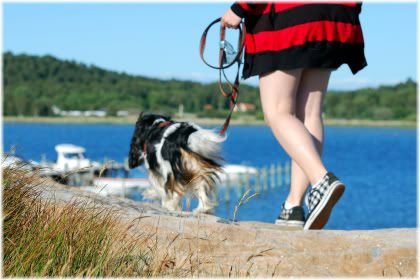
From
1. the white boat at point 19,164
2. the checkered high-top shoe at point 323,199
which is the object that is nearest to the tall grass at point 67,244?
the white boat at point 19,164

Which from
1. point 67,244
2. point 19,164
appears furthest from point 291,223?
point 67,244

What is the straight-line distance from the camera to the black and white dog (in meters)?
7.46

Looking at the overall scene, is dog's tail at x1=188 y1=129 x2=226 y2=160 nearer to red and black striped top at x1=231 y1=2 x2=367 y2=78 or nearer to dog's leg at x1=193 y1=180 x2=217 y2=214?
dog's leg at x1=193 y1=180 x2=217 y2=214

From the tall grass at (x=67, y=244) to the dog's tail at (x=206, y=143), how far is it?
334 centimetres

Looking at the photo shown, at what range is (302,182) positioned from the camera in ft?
17.7

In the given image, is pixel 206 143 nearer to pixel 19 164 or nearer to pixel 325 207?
pixel 325 207

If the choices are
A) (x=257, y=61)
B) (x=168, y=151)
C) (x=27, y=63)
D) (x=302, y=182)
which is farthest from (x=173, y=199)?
(x=27, y=63)

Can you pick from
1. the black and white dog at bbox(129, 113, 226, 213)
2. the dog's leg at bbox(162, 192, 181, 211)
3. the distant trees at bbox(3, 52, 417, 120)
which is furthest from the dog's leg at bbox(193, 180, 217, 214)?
the distant trees at bbox(3, 52, 417, 120)

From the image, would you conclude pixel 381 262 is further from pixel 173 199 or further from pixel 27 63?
pixel 27 63

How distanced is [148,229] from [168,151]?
318 cm

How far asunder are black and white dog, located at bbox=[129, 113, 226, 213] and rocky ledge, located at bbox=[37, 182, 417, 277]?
2624mm

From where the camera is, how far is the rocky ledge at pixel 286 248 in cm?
411

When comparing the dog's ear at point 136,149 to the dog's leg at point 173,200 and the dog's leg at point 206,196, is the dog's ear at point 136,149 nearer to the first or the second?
the dog's leg at point 173,200

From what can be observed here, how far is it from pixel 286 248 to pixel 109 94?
121445 millimetres
